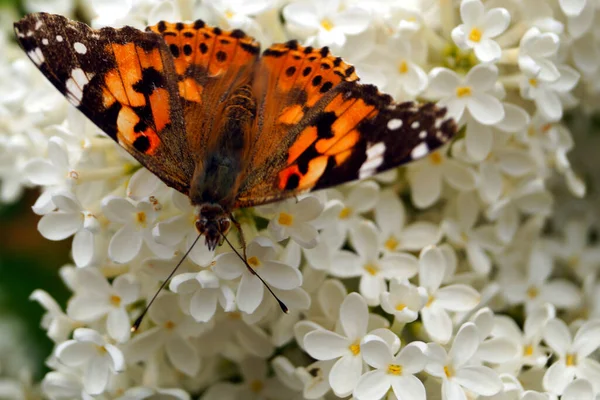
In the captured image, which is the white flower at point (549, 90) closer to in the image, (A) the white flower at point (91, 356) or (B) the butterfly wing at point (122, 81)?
(B) the butterfly wing at point (122, 81)

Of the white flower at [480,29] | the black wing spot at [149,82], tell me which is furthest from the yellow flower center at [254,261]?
the white flower at [480,29]

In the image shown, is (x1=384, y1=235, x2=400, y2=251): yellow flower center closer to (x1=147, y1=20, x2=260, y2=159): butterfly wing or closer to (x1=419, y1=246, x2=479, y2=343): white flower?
(x1=419, y1=246, x2=479, y2=343): white flower

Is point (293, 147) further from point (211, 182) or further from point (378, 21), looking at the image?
point (378, 21)

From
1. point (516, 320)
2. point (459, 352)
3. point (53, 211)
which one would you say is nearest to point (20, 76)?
point (53, 211)

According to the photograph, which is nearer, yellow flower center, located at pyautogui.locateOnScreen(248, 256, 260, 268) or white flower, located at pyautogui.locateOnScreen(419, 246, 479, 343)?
yellow flower center, located at pyautogui.locateOnScreen(248, 256, 260, 268)

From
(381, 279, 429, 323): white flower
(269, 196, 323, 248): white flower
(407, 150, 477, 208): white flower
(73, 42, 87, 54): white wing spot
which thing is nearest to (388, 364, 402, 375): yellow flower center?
(381, 279, 429, 323): white flower

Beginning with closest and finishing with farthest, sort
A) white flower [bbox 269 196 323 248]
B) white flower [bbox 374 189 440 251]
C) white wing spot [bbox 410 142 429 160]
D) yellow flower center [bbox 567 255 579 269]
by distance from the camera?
white wing spot [bbox 410 142 429 160], white flower [bbox 269 196 323 248], white flower [bbox 374 189 440 251], yellow flower center [bbox 567 255 579 269]
